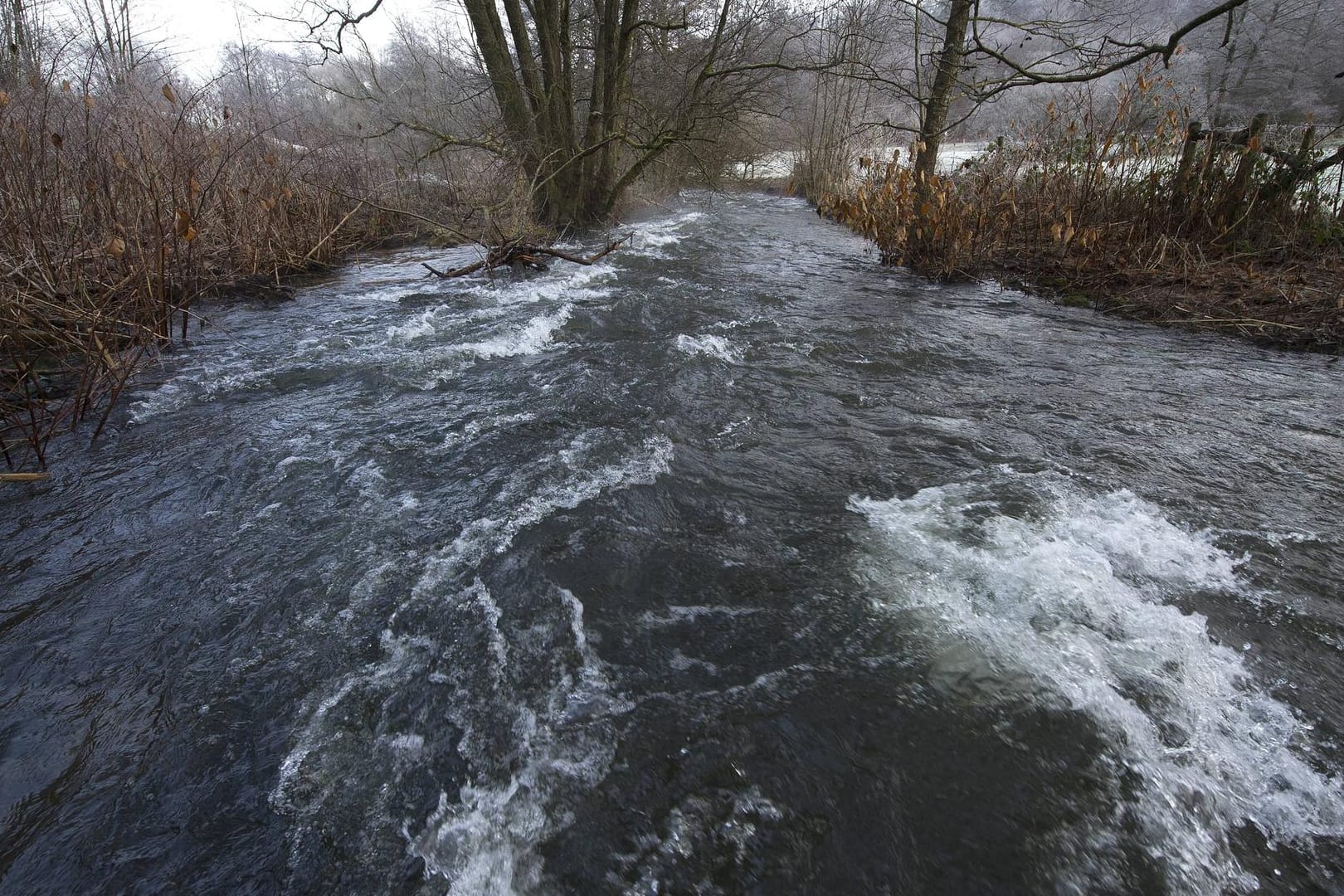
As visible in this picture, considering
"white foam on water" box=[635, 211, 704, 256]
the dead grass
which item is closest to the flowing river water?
the dead grass

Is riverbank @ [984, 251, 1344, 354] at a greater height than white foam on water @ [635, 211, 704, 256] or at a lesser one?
lesser

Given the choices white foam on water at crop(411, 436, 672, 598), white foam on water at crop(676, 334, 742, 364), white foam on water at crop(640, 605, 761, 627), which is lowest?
white foam on water at crop(640, 605, 761, 627)

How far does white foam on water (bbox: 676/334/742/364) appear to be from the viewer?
479cm

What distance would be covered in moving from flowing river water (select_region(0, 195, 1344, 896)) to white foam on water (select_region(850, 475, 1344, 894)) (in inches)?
0.5

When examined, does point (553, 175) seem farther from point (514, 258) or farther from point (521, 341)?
point (521, 341)

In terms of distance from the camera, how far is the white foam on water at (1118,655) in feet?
5.01

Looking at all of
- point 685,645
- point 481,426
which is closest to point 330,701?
point 685,645

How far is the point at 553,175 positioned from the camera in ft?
30.1

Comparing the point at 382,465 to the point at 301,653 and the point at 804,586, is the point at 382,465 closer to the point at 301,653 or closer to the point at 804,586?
the point at 301,653

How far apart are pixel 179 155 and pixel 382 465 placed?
13.8 ft

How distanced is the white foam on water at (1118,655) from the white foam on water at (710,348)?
2.20 metres

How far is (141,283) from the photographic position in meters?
4.20

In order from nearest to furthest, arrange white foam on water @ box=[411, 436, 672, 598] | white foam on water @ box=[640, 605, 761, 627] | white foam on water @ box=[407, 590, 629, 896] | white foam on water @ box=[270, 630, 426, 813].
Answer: white foam on water @ box=[407, 590, 629, 896]
white foam on water @ box=[270, 630, 426, 813]
white foam on water @ box=[640, 605, 761, 627]
white foam on water @ box=[411, 436, 672, 598]

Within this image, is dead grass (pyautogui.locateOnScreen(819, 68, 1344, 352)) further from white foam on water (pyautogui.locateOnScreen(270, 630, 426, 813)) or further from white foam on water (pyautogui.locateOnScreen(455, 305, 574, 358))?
white foam on water (pyautogui.locateOnScreen(270, 630, 426, 813))
